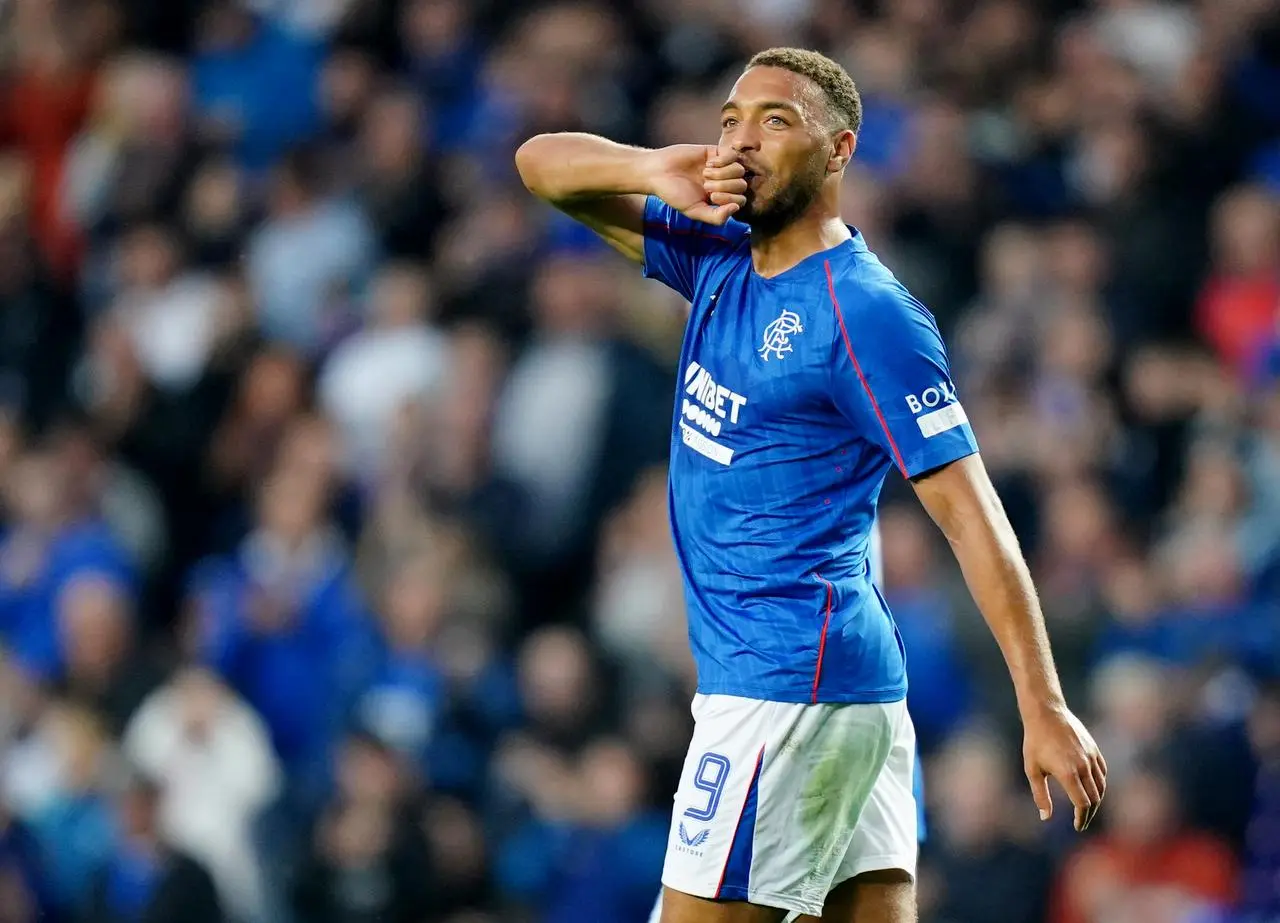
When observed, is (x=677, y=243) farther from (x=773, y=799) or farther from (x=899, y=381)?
(x=773, y=799)

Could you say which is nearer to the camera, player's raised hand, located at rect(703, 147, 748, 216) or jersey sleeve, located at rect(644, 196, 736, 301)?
player's raised hand, located at rect(703, 147, 748, 216)

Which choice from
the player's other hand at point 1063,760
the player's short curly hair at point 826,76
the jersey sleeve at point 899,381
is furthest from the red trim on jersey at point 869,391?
the player's other hand at point 1063,760

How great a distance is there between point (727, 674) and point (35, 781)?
232 inches

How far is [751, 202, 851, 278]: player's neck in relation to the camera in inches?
170

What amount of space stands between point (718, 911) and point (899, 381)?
1.21 meters

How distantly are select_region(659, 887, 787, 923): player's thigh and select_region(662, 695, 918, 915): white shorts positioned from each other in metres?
0.02

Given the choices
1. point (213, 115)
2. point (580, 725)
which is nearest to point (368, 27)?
point (213, 115)

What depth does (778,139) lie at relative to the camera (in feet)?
13.9

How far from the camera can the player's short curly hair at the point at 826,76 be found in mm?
4293

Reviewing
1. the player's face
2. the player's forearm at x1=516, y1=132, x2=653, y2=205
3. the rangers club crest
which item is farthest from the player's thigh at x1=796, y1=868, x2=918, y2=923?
the player's forearm at x1=516, y1=132, x2=653, y2=205

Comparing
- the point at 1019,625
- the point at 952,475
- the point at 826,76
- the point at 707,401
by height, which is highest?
the point at 826,76

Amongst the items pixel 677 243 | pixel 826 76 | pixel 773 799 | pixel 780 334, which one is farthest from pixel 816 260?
pixel 773 799

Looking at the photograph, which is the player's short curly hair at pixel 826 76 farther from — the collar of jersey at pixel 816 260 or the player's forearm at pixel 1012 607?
the player's forearm at pixel 1012 607

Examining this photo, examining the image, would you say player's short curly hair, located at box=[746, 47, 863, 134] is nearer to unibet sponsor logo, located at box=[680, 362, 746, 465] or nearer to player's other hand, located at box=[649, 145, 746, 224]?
player's other hand, located at box=[649, 145, 746, 224]
